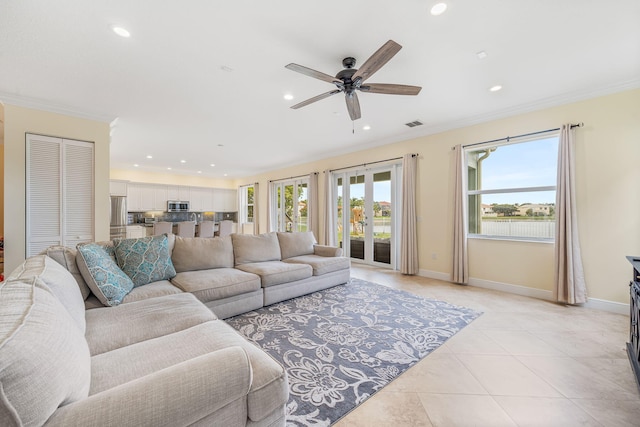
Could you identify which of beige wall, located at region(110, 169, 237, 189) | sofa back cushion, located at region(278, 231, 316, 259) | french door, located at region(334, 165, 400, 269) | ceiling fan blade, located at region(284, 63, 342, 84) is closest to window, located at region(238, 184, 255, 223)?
beige wall, located at region(110, 169, 237, 189)

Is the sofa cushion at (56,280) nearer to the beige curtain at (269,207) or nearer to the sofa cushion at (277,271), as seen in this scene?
the sofa cushion at (277,271)

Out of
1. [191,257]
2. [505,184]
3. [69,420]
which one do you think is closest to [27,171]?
[191,257]

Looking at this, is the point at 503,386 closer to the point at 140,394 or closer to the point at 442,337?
the point at 442,337

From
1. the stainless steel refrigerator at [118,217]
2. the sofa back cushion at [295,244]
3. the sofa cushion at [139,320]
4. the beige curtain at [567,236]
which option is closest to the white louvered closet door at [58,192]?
the sofa cushion at [139,320]

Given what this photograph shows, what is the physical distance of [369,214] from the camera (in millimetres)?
5617

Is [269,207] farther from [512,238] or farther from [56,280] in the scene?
[56,280]

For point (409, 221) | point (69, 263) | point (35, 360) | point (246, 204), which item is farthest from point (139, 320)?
point (246, 204)

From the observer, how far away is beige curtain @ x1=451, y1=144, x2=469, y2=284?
159 inches

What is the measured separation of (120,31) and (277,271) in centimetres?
267

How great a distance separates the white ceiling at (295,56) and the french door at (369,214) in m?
1.60

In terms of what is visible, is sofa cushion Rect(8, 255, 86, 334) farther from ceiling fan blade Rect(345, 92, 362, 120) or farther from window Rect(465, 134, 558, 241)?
window Rect(465, 134, 558, 241)

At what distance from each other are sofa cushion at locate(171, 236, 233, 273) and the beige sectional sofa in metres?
0.45

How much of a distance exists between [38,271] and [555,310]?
4.71 m

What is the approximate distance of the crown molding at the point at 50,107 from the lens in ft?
10.3
